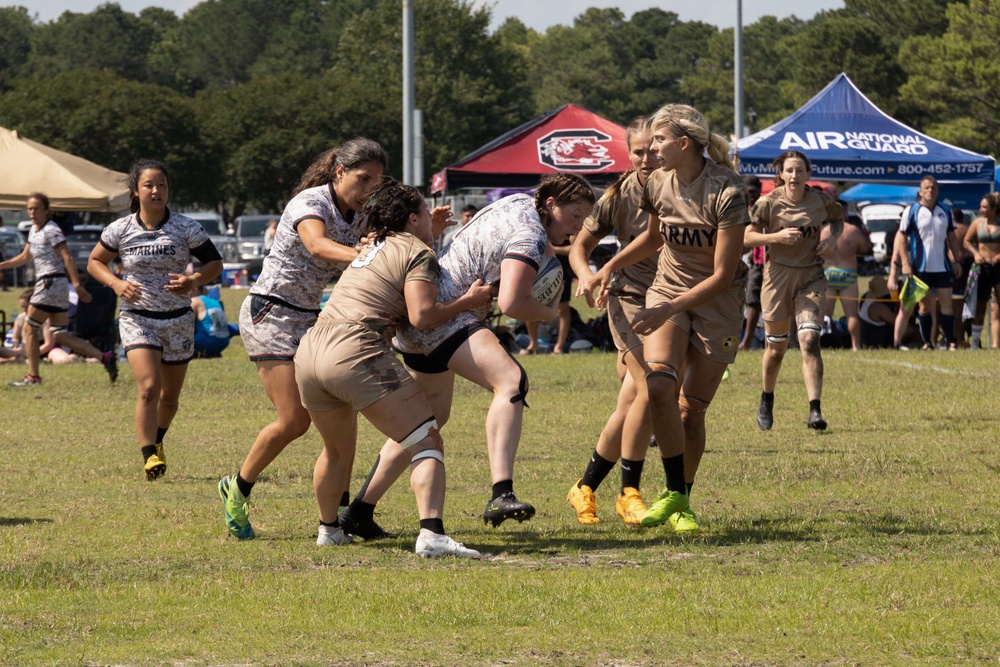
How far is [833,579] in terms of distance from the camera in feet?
18.9

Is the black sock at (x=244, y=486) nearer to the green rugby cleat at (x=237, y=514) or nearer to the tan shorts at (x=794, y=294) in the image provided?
the green rugby cleat at (x=237, y=514)

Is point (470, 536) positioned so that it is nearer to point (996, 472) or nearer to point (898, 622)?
point (898, 622)

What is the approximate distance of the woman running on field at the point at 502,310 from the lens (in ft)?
20.4

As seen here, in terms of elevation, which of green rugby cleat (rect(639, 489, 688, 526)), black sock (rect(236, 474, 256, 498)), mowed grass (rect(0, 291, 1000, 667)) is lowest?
mowed grass (rect(0, 291, 1000, 667))

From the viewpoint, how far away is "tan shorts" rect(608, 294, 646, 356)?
7.50 meters

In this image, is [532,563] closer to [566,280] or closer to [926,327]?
[926,327]

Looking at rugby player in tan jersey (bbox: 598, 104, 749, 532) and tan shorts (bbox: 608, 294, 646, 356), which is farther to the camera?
tan shorts (bbox: 608, 294, 646, 356)

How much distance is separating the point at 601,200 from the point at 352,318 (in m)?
1.89

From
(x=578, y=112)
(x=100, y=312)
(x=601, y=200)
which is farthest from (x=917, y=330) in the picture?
(x=601, y=200)

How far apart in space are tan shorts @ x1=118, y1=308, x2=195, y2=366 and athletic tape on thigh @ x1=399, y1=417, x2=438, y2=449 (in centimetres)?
309

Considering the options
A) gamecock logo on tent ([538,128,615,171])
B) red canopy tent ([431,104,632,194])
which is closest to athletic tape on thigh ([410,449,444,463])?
red canopy tent ([431,104,632,194])

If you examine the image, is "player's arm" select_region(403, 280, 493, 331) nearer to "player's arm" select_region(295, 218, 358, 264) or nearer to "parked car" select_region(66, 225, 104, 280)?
"player's arm" select_region(295, 218, 358, 264)

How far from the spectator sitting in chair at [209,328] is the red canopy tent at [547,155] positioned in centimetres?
379

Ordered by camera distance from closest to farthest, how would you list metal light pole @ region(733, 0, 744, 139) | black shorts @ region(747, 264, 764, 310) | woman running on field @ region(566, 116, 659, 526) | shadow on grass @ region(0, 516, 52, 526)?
woman running on field @ region(566, 116, 659, 526), shadow on grass @ region(0, 516, 52, 526), black shorts @ region(747, 264, 764, 310), metal light pole @ region(733, 0, 744, 139)
